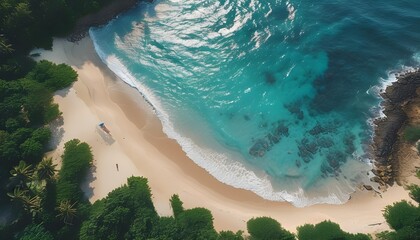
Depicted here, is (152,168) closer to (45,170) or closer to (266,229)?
(45,170)

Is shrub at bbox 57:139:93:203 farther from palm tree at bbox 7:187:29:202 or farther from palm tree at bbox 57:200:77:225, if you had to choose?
palm tree at bbox 7:187:29:202

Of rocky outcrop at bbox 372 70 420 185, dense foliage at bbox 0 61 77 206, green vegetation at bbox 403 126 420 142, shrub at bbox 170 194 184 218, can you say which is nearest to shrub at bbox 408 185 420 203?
rocky outcrop at bbox 372 70 420 185

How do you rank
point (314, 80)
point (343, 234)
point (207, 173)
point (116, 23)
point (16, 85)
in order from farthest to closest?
point (116, 23)
point (314, 80)
point (16, 85)
point (207, 173)
point (343, 234)

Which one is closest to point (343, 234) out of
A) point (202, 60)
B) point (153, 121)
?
point (153, 121)

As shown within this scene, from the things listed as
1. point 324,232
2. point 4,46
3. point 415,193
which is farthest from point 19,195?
point 415,193

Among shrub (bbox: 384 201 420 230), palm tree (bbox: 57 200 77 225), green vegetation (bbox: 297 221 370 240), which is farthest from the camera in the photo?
palm tree (bbox: 57 200 77 225)

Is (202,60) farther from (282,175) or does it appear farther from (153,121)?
(282,175)

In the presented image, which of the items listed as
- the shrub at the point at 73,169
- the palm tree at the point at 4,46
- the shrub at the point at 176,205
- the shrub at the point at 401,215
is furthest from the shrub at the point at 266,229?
the palm tree at the point at 4,46
